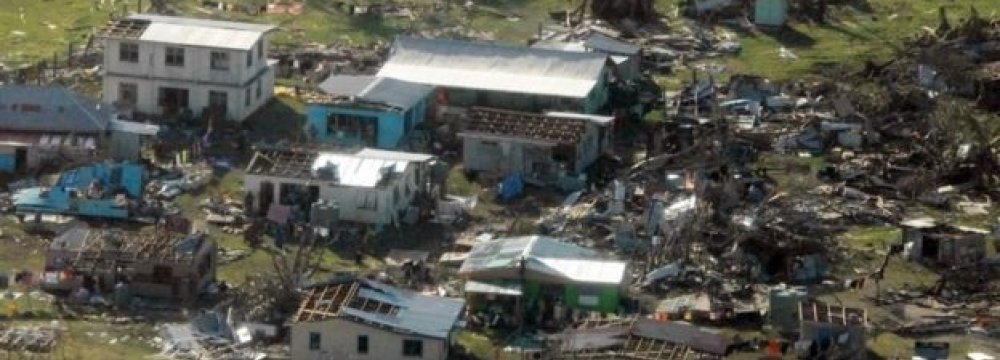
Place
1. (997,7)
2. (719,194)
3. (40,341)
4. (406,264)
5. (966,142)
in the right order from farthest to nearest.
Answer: (997,7), (966,142), (719,194), (406,264), (40,341)

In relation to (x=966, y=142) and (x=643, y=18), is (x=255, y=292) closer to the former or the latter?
(x=966, y=142)

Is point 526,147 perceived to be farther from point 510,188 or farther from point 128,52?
point 128,52

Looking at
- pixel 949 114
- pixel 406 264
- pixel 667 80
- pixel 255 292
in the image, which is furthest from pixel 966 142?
pixel 255 292

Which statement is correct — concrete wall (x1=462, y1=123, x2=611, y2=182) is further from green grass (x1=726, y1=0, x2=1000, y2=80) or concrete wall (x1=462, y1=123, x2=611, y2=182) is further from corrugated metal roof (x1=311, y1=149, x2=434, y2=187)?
green grass (x1=726, y1=0, x2=1000, y2=80)

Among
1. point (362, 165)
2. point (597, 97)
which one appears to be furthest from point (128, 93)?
point (597, 97)

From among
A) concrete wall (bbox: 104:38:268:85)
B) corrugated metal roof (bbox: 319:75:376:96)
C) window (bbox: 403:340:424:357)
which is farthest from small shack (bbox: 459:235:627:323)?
concrete wall (bbox: 104:38:268:85)

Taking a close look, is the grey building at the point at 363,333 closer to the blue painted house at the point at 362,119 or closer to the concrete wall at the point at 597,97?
the blue painted house at the point at 362,119
